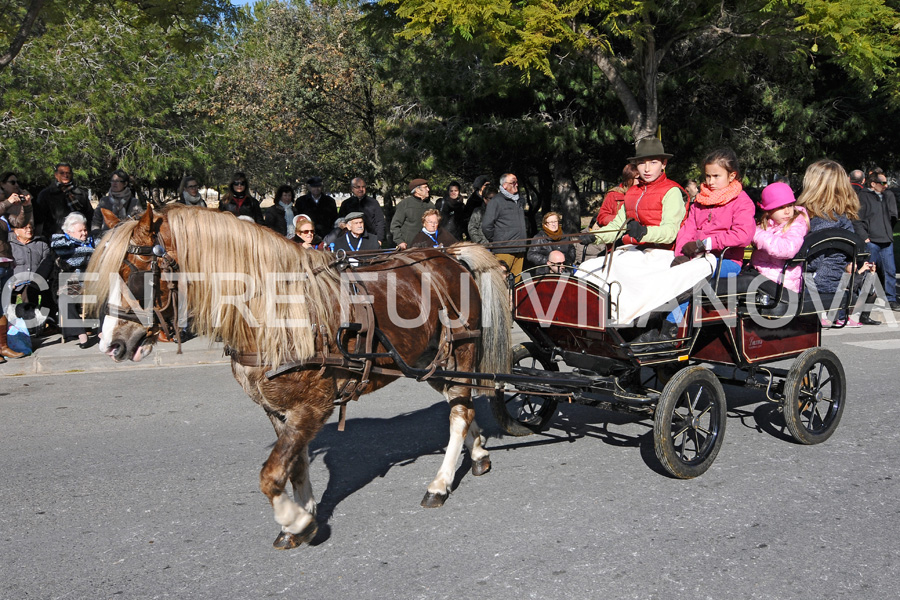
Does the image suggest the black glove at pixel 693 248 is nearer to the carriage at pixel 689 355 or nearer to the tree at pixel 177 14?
the carriage at pixel 689 355

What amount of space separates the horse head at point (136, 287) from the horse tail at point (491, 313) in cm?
211

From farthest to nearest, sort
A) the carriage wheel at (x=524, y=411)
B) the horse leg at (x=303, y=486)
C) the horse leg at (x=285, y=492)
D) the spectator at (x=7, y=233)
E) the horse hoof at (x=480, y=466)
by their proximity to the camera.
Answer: the spectator at (x=7, y=233) → the carriage wheel at (x=524, y=411) → the horse hoof at (x=480, y=466) → the horse leg at (x=303, y=486) → the horse leg at (x=285, y=492)

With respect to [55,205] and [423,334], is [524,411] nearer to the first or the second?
[423,334]

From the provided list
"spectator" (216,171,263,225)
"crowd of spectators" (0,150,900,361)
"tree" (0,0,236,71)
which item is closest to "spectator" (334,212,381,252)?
"crowd of spectators" (0,150,900,361)

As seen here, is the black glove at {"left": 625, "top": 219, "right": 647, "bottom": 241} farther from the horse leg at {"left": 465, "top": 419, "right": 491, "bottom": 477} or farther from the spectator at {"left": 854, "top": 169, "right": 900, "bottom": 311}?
the spectator at {"left": 854, "top": 169, "right": 900, "bottom": 311}

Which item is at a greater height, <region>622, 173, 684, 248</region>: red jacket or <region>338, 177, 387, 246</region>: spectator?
<region>338, 177, 387, 246</region>: spectator

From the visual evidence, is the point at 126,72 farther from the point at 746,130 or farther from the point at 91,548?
the point at 91,548

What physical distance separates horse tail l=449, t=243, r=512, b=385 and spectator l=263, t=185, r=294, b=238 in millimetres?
6410

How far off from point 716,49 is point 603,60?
9.14 ft

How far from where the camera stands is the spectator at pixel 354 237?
302 inches

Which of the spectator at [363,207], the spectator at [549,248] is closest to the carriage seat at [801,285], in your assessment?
the spectator at [549,248]

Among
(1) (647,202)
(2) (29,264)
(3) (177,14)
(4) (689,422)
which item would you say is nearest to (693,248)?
(1) (647,202)

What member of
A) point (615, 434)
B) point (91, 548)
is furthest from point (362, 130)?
point (91, 548)

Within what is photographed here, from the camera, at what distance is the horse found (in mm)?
3537
